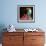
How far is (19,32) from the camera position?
4051 mm

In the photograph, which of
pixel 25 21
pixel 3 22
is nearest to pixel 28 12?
pixel 25 21

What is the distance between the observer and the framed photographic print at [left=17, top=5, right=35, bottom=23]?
454 centimetres

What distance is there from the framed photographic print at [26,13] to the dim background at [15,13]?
0.32 feet

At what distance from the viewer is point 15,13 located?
4543 millimetres

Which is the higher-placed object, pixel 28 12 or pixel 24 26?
pixel 28 12

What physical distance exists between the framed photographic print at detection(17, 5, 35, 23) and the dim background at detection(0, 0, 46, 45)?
0.10 m

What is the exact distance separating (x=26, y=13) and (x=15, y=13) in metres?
0.36

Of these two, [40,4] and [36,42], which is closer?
[36,42]

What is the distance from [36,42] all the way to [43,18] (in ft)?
3.00

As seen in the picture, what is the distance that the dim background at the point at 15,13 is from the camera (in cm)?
452

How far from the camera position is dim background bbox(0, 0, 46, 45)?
14.8 ft

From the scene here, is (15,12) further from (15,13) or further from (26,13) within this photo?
(26,13)

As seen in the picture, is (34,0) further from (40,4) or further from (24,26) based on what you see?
(24,26)

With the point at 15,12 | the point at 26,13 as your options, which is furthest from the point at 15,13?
the point at 26,13
